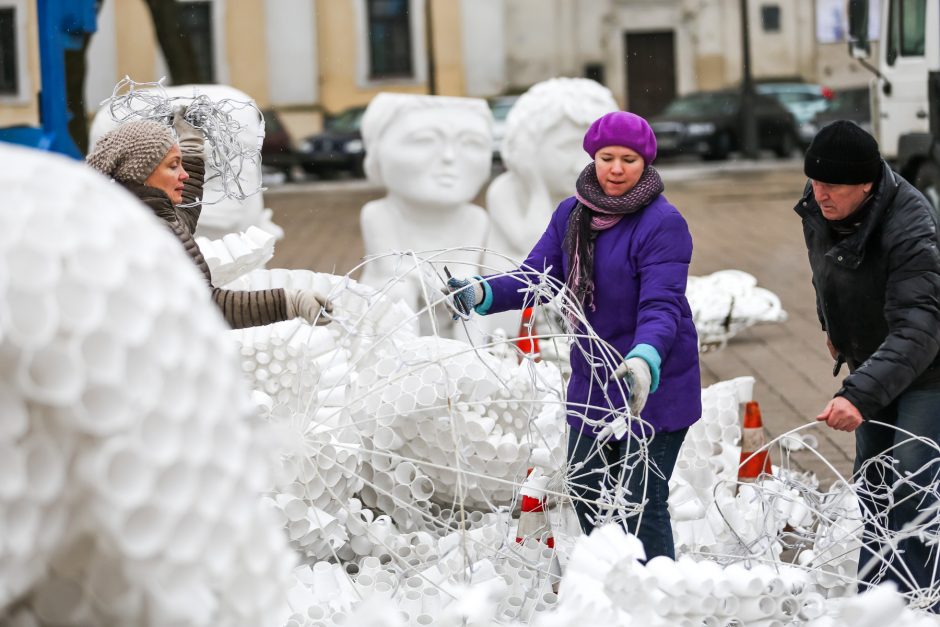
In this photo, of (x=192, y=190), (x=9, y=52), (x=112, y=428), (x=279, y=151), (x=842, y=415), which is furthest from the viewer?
(x=279, y=151)

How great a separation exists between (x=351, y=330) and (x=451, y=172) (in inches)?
144

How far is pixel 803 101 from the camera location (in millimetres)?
23828

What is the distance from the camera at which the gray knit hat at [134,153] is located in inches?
120

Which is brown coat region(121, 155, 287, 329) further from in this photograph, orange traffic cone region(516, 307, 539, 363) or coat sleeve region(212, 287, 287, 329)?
orange traffic cone region(516, 307, 539, 363)

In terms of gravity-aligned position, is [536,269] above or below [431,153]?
below

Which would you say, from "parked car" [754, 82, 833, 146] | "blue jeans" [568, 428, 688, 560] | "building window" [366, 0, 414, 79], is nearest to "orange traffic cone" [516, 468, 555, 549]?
"blue jeans" [568, 428, 688, 560]

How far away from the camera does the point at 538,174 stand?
22.6 ft

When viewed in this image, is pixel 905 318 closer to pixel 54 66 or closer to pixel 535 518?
pixel 535 518

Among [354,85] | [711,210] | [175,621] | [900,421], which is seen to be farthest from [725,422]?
[354,85]

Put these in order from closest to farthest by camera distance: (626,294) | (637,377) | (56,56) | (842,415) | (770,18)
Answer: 1. (637,377)
2. (842,415)
3. (626,294)
4. (56,56)
5. (770,18)

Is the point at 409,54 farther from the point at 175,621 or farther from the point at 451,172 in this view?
the point at 175,621

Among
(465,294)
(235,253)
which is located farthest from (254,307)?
(235,253)

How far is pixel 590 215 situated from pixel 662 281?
276 mm

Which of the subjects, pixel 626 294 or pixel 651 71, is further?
pixel 651 71
